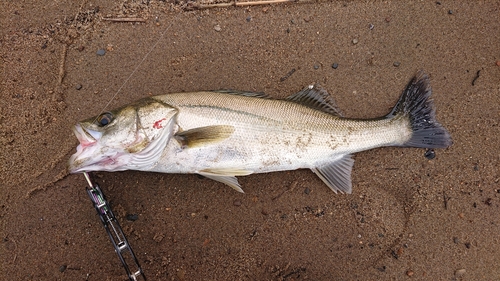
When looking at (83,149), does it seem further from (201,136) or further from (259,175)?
(259,175)

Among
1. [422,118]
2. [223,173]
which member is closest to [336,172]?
[422,118]

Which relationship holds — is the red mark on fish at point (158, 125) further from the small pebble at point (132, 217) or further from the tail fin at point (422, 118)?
the tail fin at point (422, 118)

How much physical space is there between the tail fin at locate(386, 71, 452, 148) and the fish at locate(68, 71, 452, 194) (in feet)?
0.03

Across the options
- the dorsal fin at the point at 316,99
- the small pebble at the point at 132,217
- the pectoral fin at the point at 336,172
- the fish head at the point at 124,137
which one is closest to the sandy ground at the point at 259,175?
the small pebble at the point at 132,217

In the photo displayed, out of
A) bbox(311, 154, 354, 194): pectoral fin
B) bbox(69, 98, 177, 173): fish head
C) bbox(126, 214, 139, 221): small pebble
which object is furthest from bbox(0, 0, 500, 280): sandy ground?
bbox(69, 98, 177, 173): fish head

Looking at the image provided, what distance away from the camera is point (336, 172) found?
342cm

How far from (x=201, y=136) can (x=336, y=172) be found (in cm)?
145

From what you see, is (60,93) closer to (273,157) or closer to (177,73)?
(177,73)

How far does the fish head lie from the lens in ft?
9.40

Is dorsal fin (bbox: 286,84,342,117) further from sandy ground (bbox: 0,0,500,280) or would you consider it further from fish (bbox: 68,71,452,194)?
sandy ground (bbox: 0,0,500,280)

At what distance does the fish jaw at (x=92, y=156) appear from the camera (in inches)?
111

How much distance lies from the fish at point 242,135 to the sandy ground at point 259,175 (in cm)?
28

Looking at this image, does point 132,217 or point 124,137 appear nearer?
point 124,137

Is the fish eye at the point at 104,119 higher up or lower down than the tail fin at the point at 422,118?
higher up
